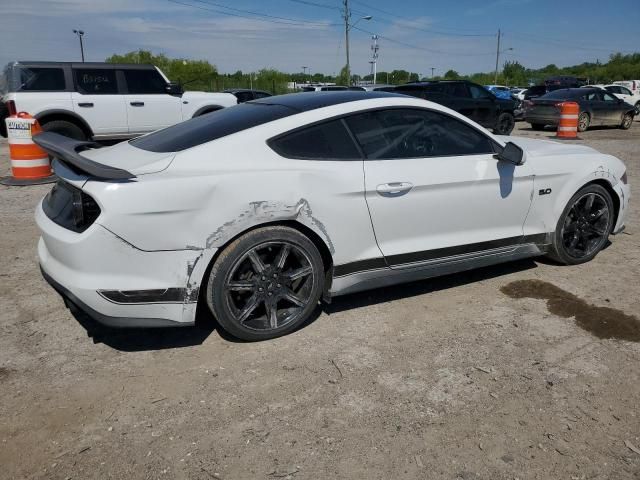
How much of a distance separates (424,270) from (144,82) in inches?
355

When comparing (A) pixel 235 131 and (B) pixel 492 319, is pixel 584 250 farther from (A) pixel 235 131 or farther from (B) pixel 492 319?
(A) pixel 235 131

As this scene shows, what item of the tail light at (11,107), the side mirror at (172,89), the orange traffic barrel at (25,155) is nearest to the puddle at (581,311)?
the orange traffic barrel at (25,155)

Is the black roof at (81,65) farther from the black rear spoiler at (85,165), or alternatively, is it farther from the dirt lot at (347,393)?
the black rear spoiler at (85,165)

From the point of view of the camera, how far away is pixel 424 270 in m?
3.79

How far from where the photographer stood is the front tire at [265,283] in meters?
3.12

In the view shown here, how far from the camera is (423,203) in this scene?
11.9ft

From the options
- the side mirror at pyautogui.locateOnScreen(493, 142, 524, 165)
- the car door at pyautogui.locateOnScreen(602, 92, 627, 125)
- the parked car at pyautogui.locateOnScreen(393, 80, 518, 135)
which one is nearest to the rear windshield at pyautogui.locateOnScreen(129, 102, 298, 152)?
the side mirror at pyautogui.locateOnScreen(493, 142, 524, 165)

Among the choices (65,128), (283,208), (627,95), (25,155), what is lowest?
(25,155)

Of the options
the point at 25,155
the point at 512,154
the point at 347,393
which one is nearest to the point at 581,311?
the point at 512,154

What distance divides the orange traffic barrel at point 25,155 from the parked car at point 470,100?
8.92m

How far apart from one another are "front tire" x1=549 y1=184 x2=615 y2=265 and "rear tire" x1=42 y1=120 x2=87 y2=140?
28.9ft

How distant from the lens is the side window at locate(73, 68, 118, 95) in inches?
395

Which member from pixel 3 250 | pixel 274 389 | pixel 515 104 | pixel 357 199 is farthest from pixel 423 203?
pixel 515 104

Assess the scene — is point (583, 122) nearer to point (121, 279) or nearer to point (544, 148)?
point (544, 148)
